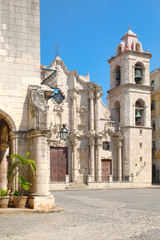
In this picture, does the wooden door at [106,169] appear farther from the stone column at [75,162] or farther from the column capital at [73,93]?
the column capital at [73,93]

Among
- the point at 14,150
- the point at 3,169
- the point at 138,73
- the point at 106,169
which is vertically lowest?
the point at 106,169

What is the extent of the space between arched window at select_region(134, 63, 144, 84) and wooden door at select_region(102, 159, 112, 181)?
10.4 m

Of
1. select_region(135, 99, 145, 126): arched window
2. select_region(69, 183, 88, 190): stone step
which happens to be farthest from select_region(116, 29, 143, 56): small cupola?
select_region(69, 183, 88, 190): stone step

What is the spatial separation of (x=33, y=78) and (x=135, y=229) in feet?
23.8

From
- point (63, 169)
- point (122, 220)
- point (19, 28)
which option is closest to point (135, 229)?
point (122, 220)

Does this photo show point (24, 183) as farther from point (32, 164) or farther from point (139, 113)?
point (139, 113)

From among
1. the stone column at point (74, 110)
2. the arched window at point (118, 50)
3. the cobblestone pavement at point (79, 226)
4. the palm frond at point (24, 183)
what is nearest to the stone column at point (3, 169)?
the palm frond at point (24, 183)

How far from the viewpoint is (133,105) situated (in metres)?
42.3

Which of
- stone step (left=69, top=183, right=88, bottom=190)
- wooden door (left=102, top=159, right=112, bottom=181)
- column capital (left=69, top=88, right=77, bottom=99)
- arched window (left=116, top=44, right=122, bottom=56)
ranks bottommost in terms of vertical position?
stone step (left=69, top=183, right=88, bottom=190)

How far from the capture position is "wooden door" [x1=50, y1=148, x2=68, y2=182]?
38362 millimetres

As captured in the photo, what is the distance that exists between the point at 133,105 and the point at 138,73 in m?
4.07

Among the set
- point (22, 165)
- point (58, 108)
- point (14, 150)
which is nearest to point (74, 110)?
point (58, 108)

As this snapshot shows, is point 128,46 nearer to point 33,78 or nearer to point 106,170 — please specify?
point 106,170

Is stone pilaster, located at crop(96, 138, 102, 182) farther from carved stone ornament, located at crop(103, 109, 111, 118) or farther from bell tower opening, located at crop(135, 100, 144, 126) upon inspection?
bell tower opening, located at crop(135, 100, 144, 126)
